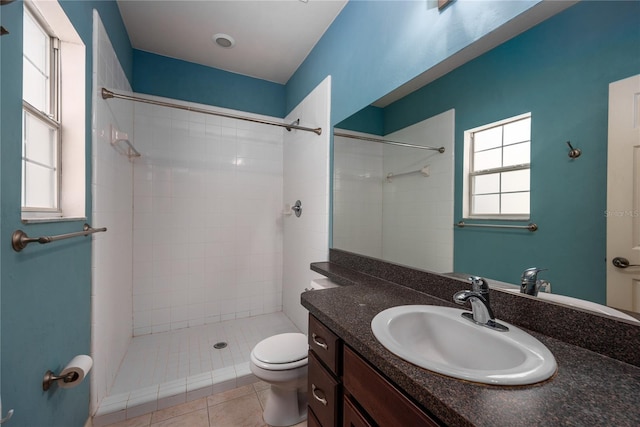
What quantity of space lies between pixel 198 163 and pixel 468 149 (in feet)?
8.07

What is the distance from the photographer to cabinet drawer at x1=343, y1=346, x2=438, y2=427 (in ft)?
1.92

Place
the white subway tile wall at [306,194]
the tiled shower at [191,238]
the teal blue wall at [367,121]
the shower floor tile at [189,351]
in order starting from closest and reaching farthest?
1. the teal blue wall at [367,121]
2. the tiled shower at [191,238]
3. the shower floor tile at [189,351]
4. the white subway tile wall at [306,194]

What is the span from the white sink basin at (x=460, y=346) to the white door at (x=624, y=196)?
0.26 metres

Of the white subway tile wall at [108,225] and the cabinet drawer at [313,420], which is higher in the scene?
the white subway tile wall at [108,225]

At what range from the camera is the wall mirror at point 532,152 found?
2.26 ft

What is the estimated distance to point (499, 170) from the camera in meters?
0.93

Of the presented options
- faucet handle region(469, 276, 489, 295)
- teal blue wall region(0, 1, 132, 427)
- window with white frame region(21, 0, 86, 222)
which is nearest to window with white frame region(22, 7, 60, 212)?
window with white frame region(21, 0, 86, 222)

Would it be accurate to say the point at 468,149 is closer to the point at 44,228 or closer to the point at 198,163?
the point at 44,228

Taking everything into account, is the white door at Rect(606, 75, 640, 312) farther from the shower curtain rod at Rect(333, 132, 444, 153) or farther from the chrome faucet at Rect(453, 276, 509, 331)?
the shower curtain rod at Rect(333, 132, 444, 153)

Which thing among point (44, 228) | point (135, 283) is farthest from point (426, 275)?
point (135, 283)

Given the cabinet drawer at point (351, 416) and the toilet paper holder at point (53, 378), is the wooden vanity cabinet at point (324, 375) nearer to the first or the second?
the cabinet drawer at point (351, 416)

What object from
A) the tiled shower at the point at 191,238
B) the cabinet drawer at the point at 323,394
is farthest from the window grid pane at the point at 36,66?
the cabinet drawer at the point at 323,394

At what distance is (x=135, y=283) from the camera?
2410 millimetres

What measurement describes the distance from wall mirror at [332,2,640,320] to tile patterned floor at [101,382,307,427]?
4.17 feet
